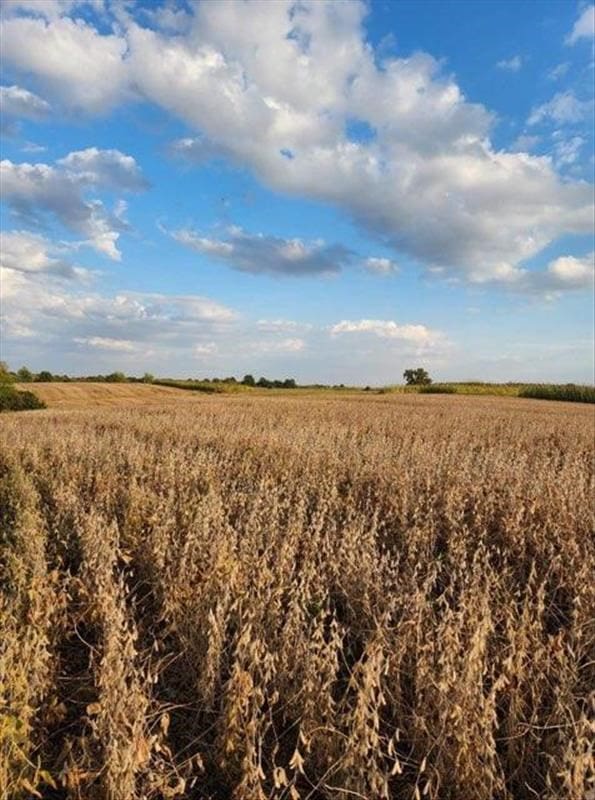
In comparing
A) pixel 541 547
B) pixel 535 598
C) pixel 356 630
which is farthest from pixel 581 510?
Answer: pixel 356 630

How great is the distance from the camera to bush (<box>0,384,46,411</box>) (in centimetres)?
4500

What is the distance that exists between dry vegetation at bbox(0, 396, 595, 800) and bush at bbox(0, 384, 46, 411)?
39046 mm

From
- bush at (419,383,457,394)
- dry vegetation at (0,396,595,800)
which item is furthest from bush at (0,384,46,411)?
bush at (419,383,457,394)

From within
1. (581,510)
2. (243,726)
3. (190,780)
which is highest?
(581,510)

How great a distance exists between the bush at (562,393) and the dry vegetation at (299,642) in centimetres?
5707

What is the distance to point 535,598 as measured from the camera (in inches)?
213

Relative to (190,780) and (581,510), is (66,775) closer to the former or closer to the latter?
(190,780)

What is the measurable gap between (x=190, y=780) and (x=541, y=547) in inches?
163

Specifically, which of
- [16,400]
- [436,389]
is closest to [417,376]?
[436,389]

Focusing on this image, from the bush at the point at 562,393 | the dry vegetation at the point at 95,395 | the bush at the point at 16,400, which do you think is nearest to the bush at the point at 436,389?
the bush at the point at 562,393

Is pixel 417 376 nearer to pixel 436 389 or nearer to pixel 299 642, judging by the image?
pixel 436 389

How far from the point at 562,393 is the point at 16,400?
49696 millimetres

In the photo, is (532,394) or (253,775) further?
(532,394)

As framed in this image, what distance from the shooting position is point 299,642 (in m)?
3.90
